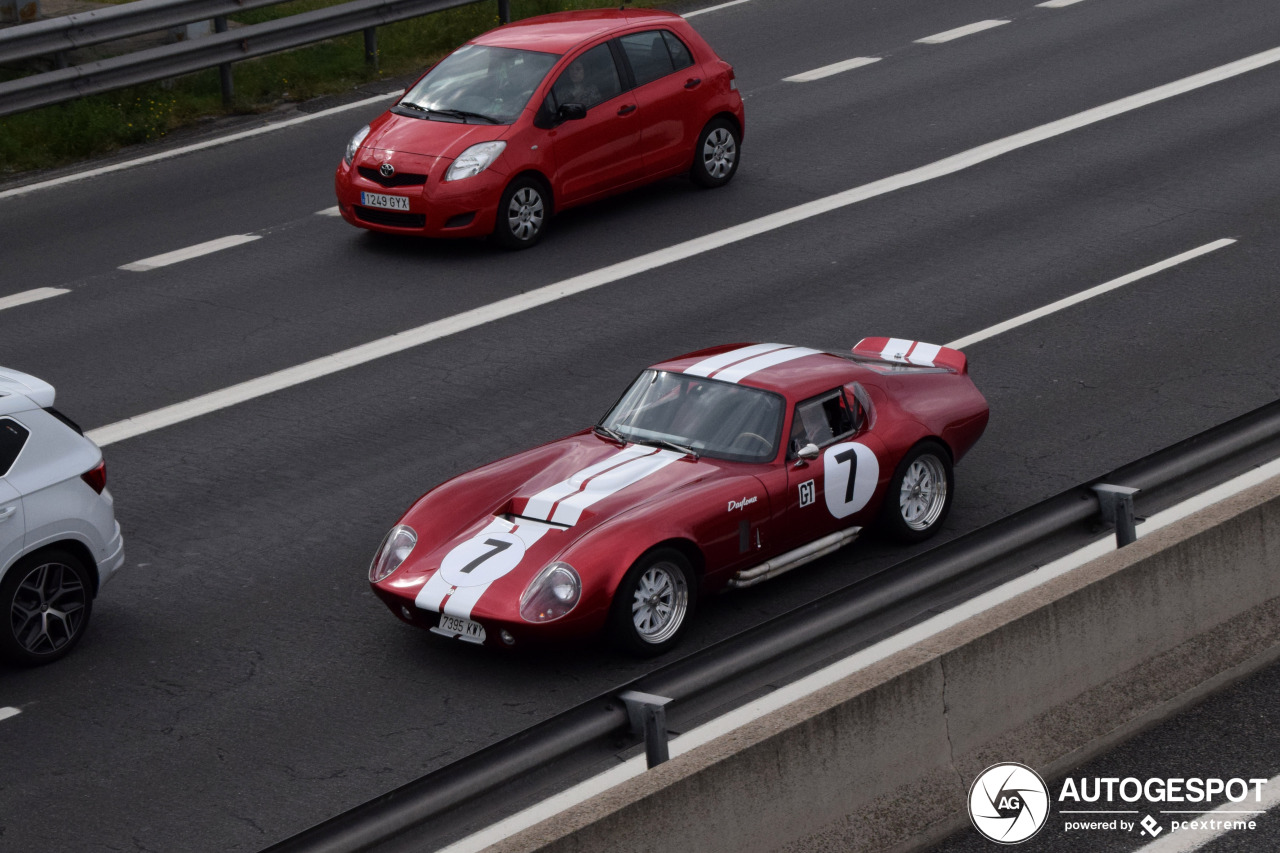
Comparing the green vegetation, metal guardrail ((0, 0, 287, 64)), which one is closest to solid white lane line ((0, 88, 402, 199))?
the green vegetation

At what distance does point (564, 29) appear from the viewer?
16.9m

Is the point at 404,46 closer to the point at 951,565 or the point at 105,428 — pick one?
the point at 105,428

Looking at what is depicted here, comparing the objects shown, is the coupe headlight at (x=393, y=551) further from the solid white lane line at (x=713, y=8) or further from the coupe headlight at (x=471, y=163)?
the solid white lane line at (x=713, y=8)

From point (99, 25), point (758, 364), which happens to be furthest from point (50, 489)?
point (99, 25)

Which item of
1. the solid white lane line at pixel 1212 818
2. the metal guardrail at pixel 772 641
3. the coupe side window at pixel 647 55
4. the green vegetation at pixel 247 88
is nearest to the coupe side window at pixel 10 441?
the metal guardrail at pixel 772 641

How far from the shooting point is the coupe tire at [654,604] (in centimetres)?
858

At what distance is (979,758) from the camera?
22.8 feet

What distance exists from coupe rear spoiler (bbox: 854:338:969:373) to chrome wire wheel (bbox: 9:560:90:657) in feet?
16.0

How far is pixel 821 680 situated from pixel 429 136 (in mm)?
8677

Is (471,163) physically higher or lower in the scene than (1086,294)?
higher

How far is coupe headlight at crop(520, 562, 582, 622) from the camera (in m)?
8.43

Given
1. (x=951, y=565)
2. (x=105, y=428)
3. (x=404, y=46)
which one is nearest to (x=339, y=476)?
(x=105, y=428)

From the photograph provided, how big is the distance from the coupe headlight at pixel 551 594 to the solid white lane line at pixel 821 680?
2.88ft

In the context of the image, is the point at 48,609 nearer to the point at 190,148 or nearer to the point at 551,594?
the point at 551,594
